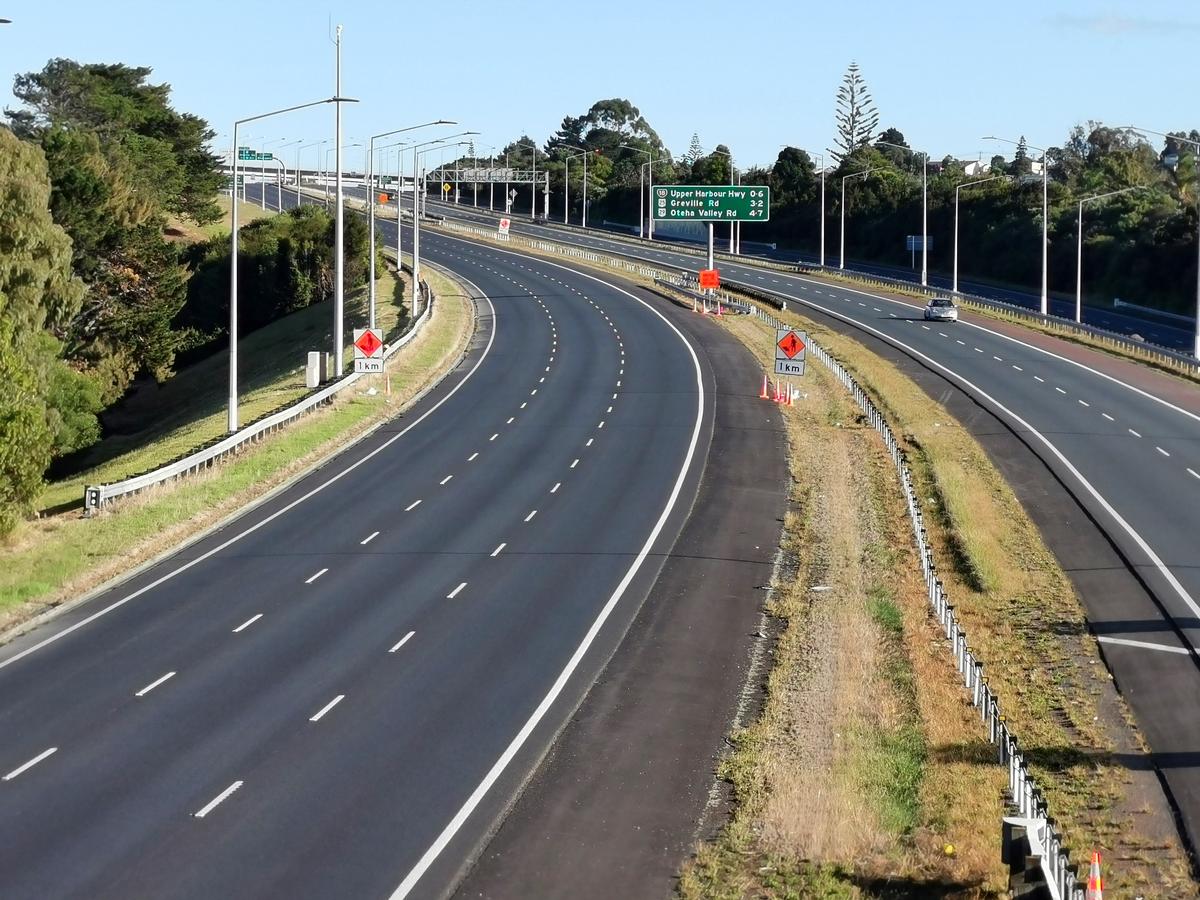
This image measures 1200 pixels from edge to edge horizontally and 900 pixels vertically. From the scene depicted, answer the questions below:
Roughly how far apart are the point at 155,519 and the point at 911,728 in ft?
67.0

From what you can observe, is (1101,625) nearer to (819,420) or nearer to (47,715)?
(47,715)

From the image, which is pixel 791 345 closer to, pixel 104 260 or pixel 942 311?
pixel 942 311

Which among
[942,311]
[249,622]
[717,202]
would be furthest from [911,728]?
[717,202]

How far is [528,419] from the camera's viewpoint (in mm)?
51094

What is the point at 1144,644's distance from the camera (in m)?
26.7

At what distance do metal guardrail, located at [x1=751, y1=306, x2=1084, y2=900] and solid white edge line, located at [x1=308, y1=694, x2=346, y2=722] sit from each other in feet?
30.6

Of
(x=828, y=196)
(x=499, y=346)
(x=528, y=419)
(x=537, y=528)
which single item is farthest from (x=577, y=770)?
(x=828, y=196)

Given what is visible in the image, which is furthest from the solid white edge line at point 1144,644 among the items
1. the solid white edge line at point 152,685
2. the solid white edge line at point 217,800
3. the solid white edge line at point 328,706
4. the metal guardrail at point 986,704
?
the solid white edge line at point 152,685

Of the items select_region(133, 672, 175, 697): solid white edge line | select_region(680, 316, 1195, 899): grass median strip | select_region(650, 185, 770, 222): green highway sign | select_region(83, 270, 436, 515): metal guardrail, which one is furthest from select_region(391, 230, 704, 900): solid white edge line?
select_region(650, 185, 770, 222): green highway sign

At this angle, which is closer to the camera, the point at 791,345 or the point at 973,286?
the point at 791,345

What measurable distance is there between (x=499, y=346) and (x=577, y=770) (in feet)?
168

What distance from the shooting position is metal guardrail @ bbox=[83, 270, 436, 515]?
37094 mm

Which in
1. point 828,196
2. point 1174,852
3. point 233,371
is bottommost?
point 1174,852

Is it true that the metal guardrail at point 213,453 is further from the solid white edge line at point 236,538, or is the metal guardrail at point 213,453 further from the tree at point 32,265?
the tree at point 32,265
